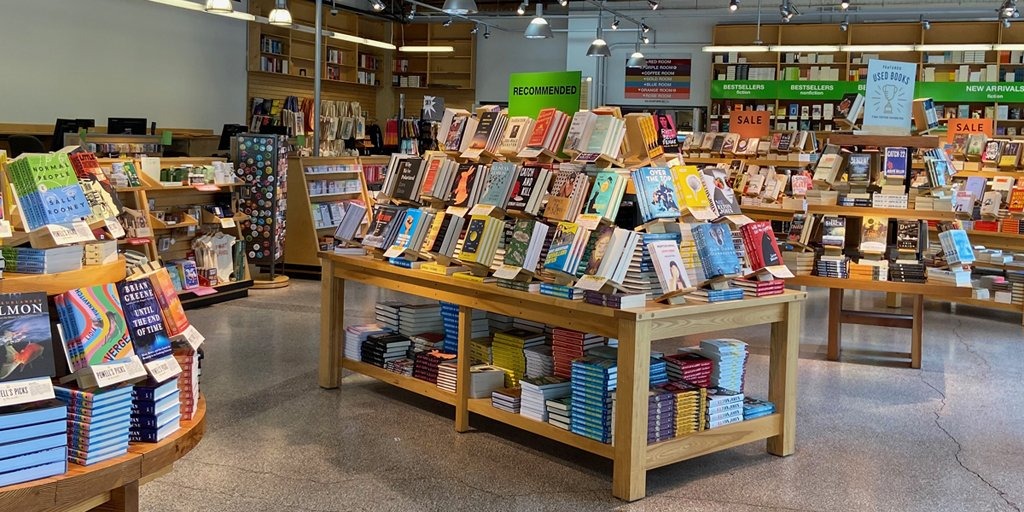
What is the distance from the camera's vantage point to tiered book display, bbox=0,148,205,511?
2.42 m

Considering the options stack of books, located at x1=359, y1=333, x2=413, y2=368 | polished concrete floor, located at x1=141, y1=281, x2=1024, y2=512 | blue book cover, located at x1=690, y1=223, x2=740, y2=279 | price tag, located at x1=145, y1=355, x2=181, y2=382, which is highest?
blue book cover, located at x1=690, y1=223, x2=740, y2=279

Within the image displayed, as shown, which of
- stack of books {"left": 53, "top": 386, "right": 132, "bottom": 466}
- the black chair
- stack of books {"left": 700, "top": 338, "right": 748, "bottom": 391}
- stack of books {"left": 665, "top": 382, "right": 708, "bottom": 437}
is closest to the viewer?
stack of books {"left": 53, "top": 386, "right": 132, "bottom": 466}

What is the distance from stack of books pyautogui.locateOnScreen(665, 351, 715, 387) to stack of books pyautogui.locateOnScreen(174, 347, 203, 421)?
2378 mm

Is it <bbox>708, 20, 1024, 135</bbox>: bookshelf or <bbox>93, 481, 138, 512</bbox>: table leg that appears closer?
<bbox>93, 481, 138, 512</bbox>: table leg

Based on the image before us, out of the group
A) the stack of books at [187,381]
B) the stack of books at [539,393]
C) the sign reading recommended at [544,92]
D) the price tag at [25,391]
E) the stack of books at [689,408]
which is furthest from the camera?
the sign reading recommended at [544,92]

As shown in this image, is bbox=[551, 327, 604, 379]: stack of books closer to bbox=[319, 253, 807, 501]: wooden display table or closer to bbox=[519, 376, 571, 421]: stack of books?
bbox=[519, 376, 571, 421]: stack of books

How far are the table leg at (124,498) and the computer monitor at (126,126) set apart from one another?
759cm

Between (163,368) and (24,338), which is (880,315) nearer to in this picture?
(163,368)

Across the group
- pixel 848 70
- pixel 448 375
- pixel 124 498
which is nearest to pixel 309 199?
pixel 448 375

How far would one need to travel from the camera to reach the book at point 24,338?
241cm

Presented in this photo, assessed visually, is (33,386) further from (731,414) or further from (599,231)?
(731,414)

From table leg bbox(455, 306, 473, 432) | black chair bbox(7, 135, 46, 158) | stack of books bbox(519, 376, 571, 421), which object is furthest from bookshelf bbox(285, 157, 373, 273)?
stack of books bbox(519, 376, 571, 421)

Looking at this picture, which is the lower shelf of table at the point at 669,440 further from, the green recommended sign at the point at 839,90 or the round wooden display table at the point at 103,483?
the green recommended sign at the point at 839,90

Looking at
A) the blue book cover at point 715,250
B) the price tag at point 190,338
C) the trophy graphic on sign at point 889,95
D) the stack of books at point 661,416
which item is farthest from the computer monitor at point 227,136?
the price tag at point 190,338
